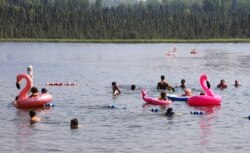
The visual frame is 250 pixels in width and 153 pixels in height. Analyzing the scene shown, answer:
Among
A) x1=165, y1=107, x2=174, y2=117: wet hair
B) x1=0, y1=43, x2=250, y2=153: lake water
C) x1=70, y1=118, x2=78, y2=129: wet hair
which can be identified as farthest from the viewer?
x1=165, y1=107, x2=174, y2=117: wet hair

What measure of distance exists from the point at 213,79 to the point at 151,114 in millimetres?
30079

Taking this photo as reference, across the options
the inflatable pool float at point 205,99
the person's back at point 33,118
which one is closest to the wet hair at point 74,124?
the person's back at point 33,118

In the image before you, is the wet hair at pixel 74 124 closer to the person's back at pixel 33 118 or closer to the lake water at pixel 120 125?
the lake water at pixel 120 125

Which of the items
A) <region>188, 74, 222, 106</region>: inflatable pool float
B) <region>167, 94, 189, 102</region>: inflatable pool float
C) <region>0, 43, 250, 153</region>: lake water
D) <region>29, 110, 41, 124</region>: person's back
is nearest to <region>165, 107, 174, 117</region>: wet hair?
<region>0, 43, 250, 153</region>: lake water

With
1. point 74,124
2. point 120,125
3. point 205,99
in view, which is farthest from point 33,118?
point 205,99

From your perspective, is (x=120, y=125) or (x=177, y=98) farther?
(x=177, y=98)

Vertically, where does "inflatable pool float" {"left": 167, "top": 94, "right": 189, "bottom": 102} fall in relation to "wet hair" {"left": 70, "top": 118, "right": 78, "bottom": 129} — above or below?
above

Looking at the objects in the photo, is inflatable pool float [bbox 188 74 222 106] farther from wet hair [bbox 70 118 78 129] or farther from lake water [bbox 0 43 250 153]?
wet hair [bbox 70 118 78 129]

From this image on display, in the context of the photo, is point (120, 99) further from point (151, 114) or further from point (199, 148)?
point (199, 148)

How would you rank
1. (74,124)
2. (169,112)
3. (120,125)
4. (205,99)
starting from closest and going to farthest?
(74,124) → (120,125) → (169,112) → (205,99)

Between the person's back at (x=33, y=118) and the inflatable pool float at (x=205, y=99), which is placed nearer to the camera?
the person's back at (x=33, y=118)

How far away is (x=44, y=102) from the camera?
147 ft

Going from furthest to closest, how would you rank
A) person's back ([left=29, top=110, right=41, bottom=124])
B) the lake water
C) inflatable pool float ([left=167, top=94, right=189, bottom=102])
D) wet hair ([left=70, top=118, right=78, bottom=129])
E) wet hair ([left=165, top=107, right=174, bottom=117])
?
inflatable pool float ([left=167, top=94, right=189, bottom=102]), wet hair ([left=165, top=107, right=174, bottom=117]), person's back ([left=29, top=110, right=41, bottom=124]), wet hair ([left=70, top=118, right=78, bottom=129]), the lake water

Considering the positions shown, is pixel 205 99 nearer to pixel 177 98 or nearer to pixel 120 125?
pixel 177 98
